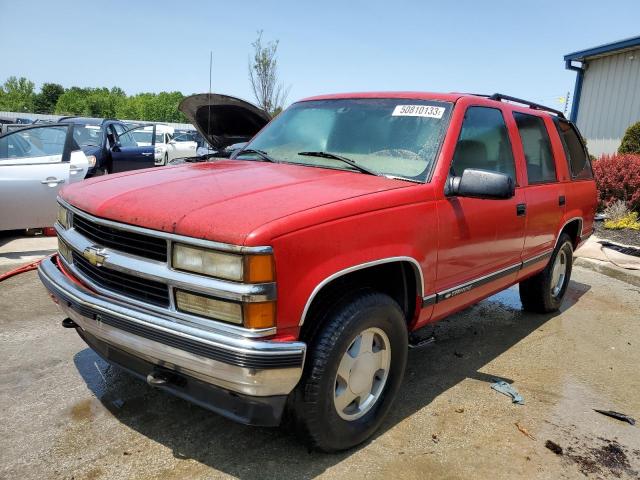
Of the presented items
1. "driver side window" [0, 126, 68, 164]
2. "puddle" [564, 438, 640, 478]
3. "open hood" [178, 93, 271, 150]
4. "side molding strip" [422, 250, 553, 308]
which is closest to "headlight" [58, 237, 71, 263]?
"side molding strip" [422, 250, 553, 308]

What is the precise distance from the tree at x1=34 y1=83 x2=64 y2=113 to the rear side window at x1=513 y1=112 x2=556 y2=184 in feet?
345

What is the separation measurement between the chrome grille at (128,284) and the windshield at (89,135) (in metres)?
7.62

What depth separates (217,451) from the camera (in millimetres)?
2715

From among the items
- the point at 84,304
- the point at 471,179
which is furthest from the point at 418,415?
the point at 84,304

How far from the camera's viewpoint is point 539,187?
166 inches

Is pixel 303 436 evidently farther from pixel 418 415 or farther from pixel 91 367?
pixel 91 367

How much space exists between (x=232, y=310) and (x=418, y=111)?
194 cm

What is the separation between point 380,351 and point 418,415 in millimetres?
631

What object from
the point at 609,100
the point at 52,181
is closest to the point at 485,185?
the point at 52,181

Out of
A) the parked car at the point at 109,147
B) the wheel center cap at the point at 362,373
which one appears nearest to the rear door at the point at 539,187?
the wheel center cap at the point at 362,373

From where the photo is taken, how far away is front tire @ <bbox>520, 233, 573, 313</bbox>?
5.00 meters

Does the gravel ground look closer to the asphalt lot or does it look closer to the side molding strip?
the asphalt lot

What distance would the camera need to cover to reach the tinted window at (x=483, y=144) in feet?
11.2

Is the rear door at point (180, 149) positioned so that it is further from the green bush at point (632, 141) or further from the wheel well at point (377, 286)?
the wheel well at point (377, 286)
